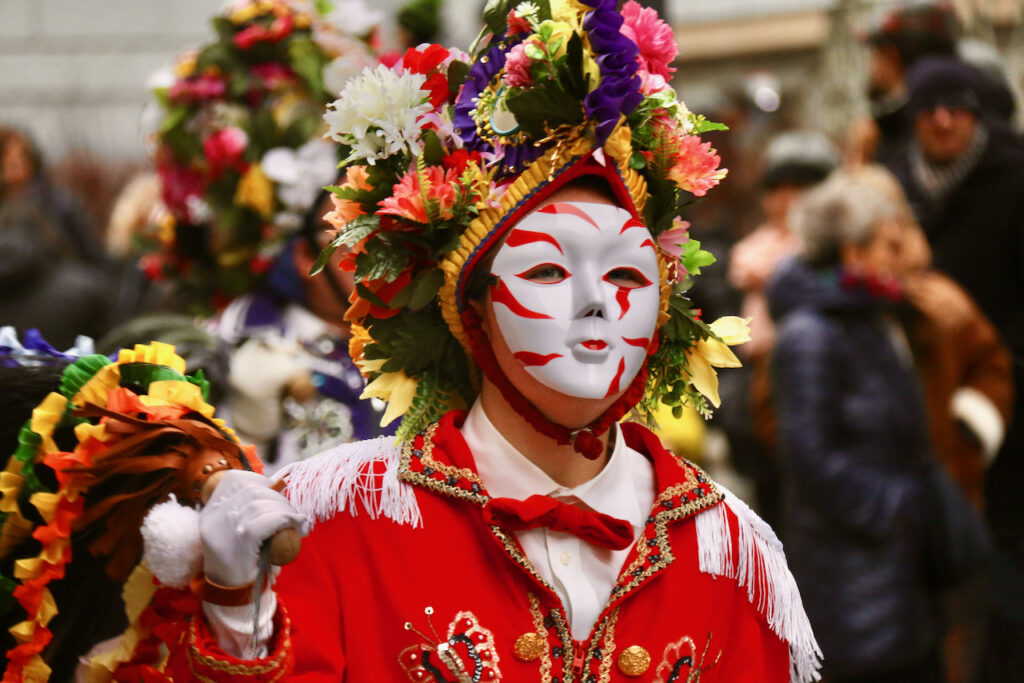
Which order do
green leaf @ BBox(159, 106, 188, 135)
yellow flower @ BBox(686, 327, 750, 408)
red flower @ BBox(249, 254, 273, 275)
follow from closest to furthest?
1. yellow flower @ BBox(686, 327, 750, 408)
2. red flower @ BBox(249, 254, 273, 275)
3. green leaf @ BBox(159, 106, 188, 135)

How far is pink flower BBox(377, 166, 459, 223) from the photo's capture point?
2619 mm

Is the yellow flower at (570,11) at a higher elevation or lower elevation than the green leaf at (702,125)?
higher

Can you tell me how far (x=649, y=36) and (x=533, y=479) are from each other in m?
0.87

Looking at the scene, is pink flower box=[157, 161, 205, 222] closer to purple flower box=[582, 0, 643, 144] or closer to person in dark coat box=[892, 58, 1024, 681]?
person in dark coat box=[892, 58, 1024, 681]

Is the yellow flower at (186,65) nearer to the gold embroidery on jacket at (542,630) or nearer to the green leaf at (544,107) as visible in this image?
the green leaf at (544,107)

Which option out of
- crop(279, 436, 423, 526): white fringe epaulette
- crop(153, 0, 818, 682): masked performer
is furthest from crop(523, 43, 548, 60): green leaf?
crop(279, 436, 423, 526): white fringe epaulette

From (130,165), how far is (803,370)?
22.6ft

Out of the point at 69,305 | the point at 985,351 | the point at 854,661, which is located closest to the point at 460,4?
the point at 69,305

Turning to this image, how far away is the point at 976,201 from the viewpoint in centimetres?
539

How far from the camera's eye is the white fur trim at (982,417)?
16.2ft

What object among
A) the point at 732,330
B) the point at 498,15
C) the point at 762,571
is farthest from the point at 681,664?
the point at 498,15

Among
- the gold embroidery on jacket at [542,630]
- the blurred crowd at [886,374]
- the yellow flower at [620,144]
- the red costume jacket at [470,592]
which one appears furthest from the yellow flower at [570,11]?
the blurred crowd at [886,374]

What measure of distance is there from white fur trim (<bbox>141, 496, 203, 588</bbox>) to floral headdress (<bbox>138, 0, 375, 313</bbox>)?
2864mm

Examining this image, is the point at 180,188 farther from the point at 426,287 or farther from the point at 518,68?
the point at 518,68
